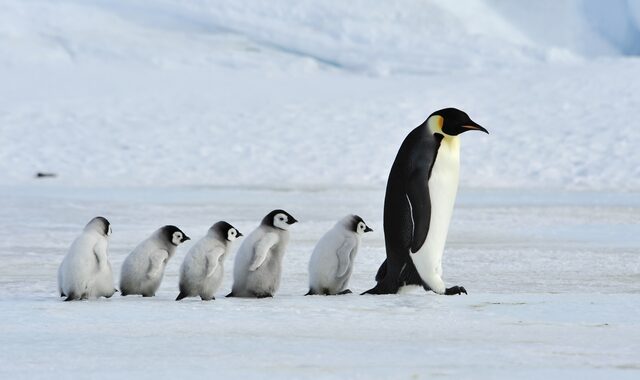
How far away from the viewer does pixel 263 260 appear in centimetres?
418

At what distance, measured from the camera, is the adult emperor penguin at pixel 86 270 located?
4.05 metres

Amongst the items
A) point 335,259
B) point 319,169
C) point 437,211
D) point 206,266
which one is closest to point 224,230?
point 206,266

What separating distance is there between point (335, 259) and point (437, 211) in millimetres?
429

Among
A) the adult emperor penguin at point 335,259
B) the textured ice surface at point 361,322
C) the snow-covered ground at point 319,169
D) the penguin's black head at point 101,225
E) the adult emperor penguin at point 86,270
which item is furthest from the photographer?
the adult emperor penguin at point 335,259

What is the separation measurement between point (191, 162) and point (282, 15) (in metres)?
7.41

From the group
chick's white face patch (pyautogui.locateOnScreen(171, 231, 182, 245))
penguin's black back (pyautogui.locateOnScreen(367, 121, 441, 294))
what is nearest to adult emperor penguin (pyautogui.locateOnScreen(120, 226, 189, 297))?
chick's white face patch (pyautogui.locateOnScreen(171, 231, 182, 245))

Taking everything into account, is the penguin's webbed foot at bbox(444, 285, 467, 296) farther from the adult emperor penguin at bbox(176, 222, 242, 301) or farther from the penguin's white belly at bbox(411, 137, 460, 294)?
the adult emperor penguin at bbox(176, 222, 242, 301)

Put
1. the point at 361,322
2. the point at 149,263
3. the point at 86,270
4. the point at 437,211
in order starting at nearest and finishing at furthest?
the point at 361,322
the point at 86,270
the point at 149,263
the point at 437,211

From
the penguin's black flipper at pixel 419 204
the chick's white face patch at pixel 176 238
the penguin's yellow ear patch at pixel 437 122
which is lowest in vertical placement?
the chick's white face patch at pixel 176 238

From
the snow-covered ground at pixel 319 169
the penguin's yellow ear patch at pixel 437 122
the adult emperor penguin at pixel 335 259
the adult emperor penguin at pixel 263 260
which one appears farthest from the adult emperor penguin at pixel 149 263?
the penguin's yellow ear patch at pixel 437 122

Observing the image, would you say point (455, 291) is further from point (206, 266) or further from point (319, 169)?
point (319, 169)

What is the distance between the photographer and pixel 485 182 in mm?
12797

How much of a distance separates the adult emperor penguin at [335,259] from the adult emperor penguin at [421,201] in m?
0.13

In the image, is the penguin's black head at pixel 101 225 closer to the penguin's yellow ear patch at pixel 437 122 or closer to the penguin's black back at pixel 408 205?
the penguin's black back at pixel 408 205
